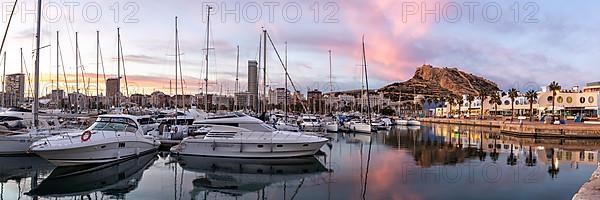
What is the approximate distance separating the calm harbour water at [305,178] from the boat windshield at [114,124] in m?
1.67

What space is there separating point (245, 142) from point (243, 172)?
361 cm

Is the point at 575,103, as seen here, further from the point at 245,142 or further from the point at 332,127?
the point at 245,142

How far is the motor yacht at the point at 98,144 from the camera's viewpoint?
64.6 ft

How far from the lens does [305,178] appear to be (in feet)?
65.0

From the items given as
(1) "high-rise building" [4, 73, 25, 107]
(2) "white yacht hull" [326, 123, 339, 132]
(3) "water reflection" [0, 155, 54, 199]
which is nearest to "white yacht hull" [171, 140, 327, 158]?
(3) "water reflection" [0, 155, 54, 199]

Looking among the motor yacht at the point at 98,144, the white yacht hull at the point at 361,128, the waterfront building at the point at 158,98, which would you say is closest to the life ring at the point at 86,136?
the motor yacht at the point at 98,144

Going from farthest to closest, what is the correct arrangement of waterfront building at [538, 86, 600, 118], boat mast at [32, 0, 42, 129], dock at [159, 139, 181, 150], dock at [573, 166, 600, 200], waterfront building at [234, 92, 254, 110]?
waterfront building at [538, 86, 600, 118]
waterfront building at [234, 92, 254, 110]
dock at [159, 139, 181, 150]
boat mast at [32, 0, 42, 129]
dock at [573, 166, 600, 200]

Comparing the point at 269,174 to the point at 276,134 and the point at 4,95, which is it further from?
the point at 4,95

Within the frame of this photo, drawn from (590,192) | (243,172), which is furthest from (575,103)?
(590,192)

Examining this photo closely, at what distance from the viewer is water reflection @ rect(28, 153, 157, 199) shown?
637 inches

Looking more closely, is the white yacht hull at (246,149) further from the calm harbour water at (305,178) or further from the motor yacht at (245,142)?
the calm harbour water at (305,178)

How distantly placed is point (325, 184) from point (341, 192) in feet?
5.94

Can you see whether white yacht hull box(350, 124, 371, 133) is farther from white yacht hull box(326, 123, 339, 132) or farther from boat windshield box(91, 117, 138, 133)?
boat windshield box(91, 117, 138, 133)

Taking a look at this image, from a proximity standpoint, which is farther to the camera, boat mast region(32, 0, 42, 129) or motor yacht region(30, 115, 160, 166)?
boat mast region(32, 0, 42, 129)
